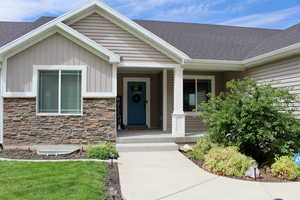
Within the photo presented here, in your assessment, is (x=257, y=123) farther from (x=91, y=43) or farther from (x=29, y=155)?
(x=29, y=155)

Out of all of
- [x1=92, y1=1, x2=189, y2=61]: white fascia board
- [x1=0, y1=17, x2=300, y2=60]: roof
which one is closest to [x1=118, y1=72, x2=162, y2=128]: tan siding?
[x1=0, y1=17, x2=300, y2=60]: roof

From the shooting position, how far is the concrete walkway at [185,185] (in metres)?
4.19

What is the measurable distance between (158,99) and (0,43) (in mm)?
6861

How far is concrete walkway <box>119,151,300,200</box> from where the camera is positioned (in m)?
4.19

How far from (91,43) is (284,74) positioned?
6288 mm

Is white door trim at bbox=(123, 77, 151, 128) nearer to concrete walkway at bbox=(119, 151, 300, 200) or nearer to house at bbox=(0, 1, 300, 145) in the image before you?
house at bbox=(0, 1, 300, 145)

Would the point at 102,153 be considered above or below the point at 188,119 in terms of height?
below

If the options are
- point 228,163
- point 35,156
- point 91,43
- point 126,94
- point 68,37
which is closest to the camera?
point 228,163

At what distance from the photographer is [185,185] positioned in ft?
15.5

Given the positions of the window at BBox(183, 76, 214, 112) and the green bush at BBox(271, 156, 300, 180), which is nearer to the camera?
the green bush at BBox(271, 156, 300, 180)

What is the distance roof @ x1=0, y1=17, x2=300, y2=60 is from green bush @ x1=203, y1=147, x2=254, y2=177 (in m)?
4.61

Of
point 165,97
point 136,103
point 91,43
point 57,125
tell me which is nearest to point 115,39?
point 91,43

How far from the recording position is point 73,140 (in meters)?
7.85

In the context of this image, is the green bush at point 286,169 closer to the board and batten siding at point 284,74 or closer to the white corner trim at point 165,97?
the board and batten siding at point 284,74
